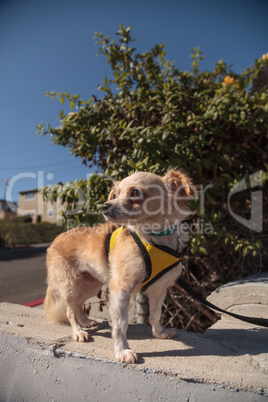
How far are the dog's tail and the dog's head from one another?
1.05 meters

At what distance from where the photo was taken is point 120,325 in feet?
5.57

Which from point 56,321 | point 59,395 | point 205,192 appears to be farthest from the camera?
point 205,192

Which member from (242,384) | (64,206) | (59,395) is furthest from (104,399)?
(64,206)

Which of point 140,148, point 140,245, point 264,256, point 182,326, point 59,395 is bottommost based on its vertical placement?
point 182,326

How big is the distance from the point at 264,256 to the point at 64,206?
8.74 ft

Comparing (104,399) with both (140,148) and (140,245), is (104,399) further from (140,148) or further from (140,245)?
(140,148)

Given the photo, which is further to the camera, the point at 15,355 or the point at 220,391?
the point at 15,355

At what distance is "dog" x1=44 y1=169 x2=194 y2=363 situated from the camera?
1.79 metres

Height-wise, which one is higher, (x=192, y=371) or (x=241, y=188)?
(x=241, y=188)

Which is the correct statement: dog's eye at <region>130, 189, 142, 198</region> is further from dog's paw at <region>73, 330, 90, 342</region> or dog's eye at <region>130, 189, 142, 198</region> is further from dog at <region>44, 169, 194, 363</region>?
dog's paw at <region>73, 330, 90, 342</region>

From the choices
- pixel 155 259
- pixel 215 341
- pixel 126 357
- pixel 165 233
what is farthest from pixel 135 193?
pixel 215 341

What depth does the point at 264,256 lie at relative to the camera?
345 cm

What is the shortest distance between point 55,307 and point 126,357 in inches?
40.4

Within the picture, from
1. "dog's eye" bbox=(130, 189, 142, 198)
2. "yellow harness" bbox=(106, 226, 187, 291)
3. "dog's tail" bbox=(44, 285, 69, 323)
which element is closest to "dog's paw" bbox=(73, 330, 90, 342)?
"dog's tail" bbox=(44, 285, 69, 323)
